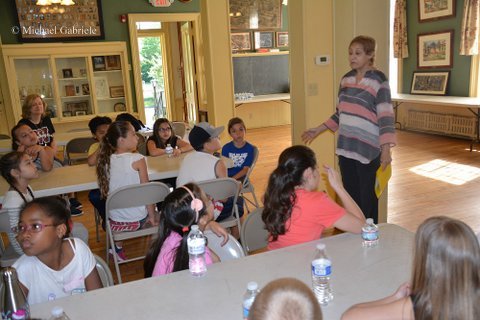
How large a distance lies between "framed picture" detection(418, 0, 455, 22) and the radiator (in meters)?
1.83

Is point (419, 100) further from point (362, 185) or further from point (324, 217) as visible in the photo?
point (324, 217)

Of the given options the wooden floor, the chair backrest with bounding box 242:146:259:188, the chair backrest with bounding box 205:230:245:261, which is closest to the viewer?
the chair backrest with bounding box 205:230:245:261

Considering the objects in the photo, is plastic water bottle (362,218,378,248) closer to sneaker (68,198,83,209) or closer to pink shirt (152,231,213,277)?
pink shirt (152,231,213,277)

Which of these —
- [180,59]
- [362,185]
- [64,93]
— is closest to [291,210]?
[362,185]

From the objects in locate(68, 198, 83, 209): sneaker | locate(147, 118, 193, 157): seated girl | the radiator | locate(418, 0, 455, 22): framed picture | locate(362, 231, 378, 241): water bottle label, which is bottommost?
locate(68, 198, 83, 209): sneaker

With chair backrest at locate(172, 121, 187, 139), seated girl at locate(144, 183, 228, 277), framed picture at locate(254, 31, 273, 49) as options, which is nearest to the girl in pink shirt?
seated girl at locate(144, 183, 228, 277)

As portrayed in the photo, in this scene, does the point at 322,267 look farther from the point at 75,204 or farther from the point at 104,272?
the point at 75,204

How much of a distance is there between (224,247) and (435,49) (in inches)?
306

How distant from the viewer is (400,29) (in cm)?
884

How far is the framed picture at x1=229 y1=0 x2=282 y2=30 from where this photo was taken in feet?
32.3

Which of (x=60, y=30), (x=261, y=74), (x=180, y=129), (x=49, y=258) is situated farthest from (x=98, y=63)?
(x=49, y=258)

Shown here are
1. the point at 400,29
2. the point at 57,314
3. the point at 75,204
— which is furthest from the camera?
the point at 400,29

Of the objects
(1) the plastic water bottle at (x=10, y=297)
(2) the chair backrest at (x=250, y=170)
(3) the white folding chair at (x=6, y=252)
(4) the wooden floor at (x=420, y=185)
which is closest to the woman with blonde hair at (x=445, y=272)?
(1) the plastic water bottle at (x=10, y=297)

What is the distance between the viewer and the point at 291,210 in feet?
6.51
